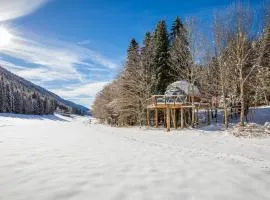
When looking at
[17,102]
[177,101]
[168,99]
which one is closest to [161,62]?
[168,99]

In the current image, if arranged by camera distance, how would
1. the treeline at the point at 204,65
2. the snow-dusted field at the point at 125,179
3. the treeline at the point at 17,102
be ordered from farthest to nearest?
the treeline at the point at 17,102 < the treeline at the point at 204,65 < the snow-dusted field at the point at 125,179

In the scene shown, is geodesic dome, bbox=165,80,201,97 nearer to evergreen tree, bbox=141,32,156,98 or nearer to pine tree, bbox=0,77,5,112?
evergreen tree, bbox=141,32,156,98

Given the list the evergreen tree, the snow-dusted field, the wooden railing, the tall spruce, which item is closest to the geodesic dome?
the evergreen tree

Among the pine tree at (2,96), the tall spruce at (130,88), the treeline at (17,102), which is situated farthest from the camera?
the treeline at (17,102)

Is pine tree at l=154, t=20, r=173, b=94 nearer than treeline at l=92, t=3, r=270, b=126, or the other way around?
treeline at l=92, t=3, r=270, b=126

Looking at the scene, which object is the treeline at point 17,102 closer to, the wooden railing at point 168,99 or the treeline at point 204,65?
the treeline at point 204,65

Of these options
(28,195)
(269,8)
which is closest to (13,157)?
(28,195)

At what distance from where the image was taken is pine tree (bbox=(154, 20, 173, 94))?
4059 centimetres

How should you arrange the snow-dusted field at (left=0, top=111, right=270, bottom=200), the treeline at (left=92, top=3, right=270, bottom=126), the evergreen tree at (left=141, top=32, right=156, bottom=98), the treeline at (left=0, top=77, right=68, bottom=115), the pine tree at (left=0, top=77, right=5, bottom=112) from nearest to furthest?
the snow-dusted field at (left=0, top=111, right=270, bottom=200), the treeline at (left=92, top=3, right=270, bottom=126), the evergreen tree at (left=141, top=32, right=156, bottom=98), the pine tree at (left=0, top=77, right=5, bottom=112), the treeline at (left=0, top=77, right=68, bottom=115)

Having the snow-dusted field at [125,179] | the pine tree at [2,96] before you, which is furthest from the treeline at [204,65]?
the pine tree at [2,96]

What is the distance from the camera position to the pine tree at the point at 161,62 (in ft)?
133

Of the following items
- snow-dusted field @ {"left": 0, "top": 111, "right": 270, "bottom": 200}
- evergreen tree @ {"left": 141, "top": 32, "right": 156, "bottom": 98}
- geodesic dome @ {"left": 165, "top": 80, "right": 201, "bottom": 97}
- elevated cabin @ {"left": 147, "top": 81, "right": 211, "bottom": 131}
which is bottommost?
snow-dusted field @ {"left": 0, "top": 111, "right": 270, "bottom": 200}

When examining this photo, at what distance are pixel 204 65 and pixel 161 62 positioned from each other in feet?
24.5

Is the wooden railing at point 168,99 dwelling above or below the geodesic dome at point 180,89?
below
